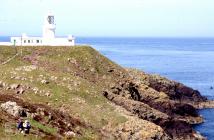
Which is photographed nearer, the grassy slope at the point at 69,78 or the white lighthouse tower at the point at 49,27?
the grassy slope at the point at 69,78

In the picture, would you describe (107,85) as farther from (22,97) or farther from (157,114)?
(22,97)

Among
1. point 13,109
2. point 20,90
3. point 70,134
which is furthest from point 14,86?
point 70,134

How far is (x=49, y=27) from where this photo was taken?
104 meters

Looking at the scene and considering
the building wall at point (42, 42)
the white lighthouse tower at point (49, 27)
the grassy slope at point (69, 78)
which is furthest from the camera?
the white lighthouse tower at point (49, 27)

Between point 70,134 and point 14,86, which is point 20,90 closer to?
point 14,86

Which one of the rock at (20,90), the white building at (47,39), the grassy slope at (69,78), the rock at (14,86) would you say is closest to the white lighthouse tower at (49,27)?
the white building at (47,39)

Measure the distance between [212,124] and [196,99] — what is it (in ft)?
83.4

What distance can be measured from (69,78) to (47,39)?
82.0 feet

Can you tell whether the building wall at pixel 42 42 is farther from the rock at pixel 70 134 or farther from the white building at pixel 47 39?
the rock at pixel 70 134

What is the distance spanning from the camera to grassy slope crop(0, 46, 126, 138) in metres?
69.9

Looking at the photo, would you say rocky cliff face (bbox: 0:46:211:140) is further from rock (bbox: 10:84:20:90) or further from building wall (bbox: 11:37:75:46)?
building wall (bbox: 11:37:75:46)

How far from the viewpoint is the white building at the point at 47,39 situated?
326 ft

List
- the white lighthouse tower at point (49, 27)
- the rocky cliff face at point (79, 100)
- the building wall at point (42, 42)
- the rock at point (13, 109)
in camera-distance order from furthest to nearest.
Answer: the white lighthouse tower at point (49, 27)
the building wall at point (42, 42)
the rocky cliff face at point (79, 100)
the rock at point (13, 109)

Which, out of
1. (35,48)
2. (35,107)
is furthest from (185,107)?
(35,107)
